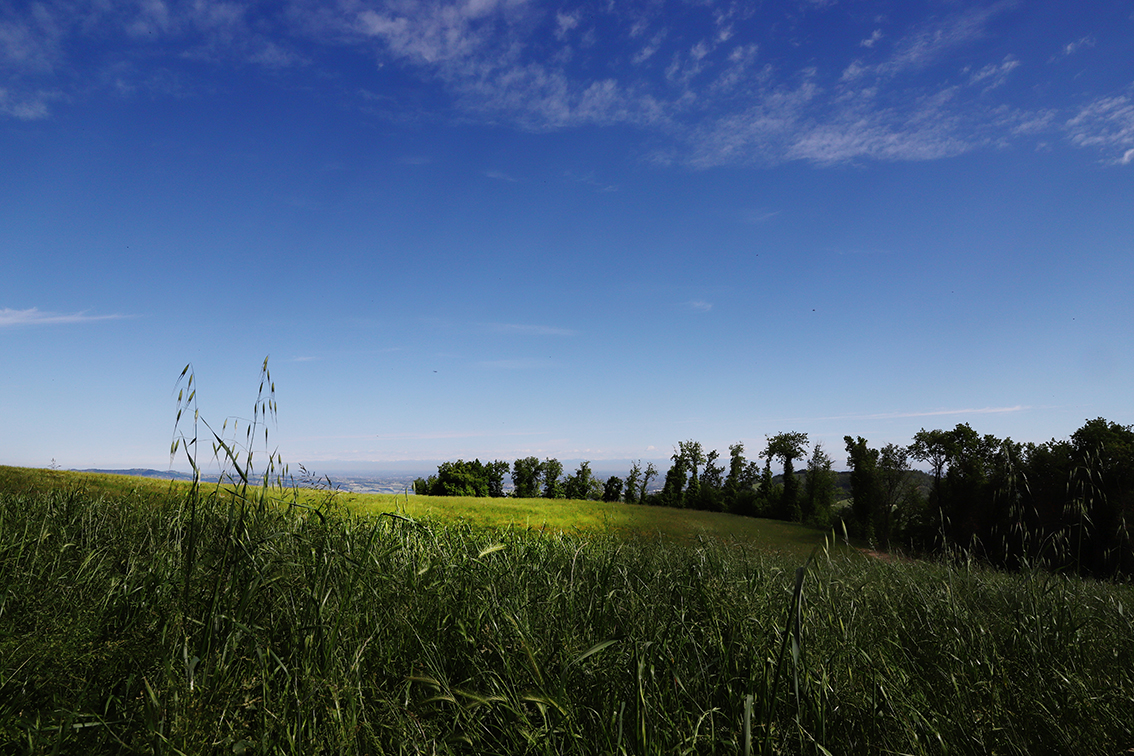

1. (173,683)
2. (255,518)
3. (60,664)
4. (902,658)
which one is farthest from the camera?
(902,658)

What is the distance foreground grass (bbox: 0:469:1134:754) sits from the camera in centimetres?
216

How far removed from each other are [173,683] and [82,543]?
334 centimetres

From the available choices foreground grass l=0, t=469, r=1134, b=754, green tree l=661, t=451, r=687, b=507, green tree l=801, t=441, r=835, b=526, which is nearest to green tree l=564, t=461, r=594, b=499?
green tree l=661, t=451, r=687, b=507

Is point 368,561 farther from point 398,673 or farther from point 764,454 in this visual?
point 764,454

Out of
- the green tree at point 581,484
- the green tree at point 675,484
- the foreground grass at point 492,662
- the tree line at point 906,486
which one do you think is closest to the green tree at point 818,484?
the tree line at point 906,486

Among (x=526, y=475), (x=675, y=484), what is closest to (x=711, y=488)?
(x=675, y=484)

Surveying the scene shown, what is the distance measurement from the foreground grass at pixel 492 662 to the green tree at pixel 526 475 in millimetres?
44377

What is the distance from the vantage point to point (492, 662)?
9.31 feet

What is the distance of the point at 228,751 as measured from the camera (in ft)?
6.73

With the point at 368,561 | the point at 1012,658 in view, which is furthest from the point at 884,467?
the point at 368,561

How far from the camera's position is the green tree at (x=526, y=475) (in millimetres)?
47594

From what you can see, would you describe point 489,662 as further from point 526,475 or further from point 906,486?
point 526,475

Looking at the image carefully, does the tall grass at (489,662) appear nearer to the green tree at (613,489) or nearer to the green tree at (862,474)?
the green tree at (862,474)

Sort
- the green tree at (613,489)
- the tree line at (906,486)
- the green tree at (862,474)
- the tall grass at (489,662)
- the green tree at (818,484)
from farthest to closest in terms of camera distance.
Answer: the green tree at (613,489) → the green tree at (818,484) → the green tree at (862,474) → the tree line at (906,486) → the tall grass at (489,662)
